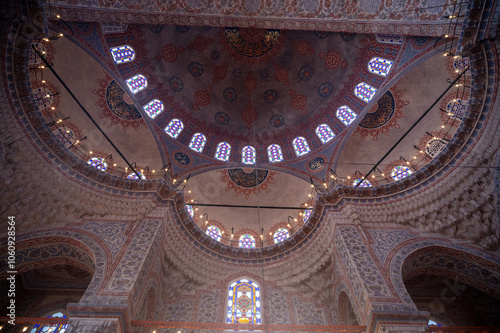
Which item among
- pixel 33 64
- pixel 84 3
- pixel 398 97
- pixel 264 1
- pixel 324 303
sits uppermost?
pixel 398 97

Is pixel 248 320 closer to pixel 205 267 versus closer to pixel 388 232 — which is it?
pixel 205 267

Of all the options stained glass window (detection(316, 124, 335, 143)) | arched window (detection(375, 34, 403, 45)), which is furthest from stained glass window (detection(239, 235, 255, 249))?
arched window (detection(375, 34, 403, 45))

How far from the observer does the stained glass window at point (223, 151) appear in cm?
1543

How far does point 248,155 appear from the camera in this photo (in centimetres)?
1587

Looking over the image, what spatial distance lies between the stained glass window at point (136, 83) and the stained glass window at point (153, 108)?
857mm

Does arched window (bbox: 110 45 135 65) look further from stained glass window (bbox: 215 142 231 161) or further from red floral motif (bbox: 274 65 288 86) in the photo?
Answer: red floral motif (bbox: 274 65 288 86)

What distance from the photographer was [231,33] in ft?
54.3

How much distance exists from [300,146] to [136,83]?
9347 millimetres

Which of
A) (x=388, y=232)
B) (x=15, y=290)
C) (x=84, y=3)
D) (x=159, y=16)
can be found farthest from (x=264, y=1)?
(x=15, y=290)

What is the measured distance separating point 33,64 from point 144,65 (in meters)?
5.06

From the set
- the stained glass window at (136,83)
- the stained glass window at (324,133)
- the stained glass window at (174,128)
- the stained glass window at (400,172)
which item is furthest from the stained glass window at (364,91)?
the stained glass window at (136,83)

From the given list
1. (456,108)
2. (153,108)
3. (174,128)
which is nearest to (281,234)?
(174,128)

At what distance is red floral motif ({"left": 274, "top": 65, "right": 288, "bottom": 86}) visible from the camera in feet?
56.0

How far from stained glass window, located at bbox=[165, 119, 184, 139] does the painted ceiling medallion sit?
19.5ft
